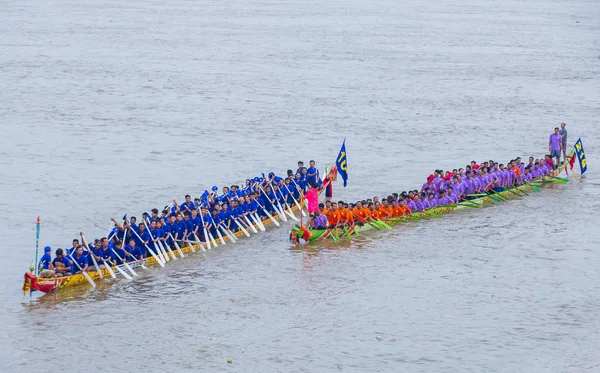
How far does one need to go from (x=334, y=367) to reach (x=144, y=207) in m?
12.6

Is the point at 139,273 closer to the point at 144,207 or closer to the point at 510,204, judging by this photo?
the point at 144,207

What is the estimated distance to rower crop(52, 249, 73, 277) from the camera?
21458 mm

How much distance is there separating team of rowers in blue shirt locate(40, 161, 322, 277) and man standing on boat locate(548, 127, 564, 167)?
932 cm

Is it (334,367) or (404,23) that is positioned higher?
(404,23)

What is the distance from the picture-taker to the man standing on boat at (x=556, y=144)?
1357 inches

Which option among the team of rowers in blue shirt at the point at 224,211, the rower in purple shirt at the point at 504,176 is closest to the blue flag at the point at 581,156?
the team of rowers in blue shirt at the point at 224,211

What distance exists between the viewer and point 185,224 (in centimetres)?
2477

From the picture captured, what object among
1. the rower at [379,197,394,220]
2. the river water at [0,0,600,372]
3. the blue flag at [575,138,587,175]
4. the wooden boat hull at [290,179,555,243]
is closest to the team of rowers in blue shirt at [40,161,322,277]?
the river water at [0,0,600,372]

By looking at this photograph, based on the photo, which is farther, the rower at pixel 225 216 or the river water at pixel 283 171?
the rower at pixel 225 216

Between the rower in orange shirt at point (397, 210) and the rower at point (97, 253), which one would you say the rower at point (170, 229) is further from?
the rower in orange shirt at point (397, 210)

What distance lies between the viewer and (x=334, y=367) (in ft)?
61.2

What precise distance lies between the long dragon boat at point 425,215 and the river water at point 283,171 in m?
0.30

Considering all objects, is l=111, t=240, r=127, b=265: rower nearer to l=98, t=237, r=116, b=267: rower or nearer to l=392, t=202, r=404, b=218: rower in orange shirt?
l=98, t=237, r=116, b=267: rower

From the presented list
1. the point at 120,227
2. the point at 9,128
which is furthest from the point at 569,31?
the point at 120,227
